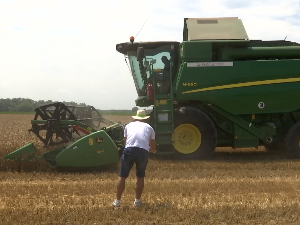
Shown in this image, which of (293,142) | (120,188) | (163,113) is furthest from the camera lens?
(293,142)

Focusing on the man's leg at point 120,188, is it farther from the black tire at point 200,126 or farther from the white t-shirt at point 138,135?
the black tire at point 200,126

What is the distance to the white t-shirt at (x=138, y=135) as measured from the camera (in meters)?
5.22

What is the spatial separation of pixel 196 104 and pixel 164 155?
1.38m

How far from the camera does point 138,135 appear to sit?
5238 millimetres

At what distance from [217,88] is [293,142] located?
2.08 meters

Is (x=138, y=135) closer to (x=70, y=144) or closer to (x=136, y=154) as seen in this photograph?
(x=136, y=154)

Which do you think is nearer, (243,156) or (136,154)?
(136,154)

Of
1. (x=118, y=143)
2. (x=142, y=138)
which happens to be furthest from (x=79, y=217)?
(x=118, y=143)

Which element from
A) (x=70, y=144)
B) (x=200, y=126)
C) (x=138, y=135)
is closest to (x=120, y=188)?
(x=138, y=135)

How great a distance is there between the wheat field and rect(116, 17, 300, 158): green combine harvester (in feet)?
1.85

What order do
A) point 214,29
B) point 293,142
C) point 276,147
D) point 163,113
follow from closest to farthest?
point 163,113
point 293,142
point 214,29
point 276,147

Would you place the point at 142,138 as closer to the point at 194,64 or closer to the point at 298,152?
the point at 194,64

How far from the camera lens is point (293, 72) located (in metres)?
9.36

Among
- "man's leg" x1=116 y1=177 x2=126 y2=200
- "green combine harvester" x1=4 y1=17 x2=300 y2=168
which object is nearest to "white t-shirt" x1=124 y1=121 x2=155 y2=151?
"man's leg" x1=116 y1=177 x2=126 y2=200
